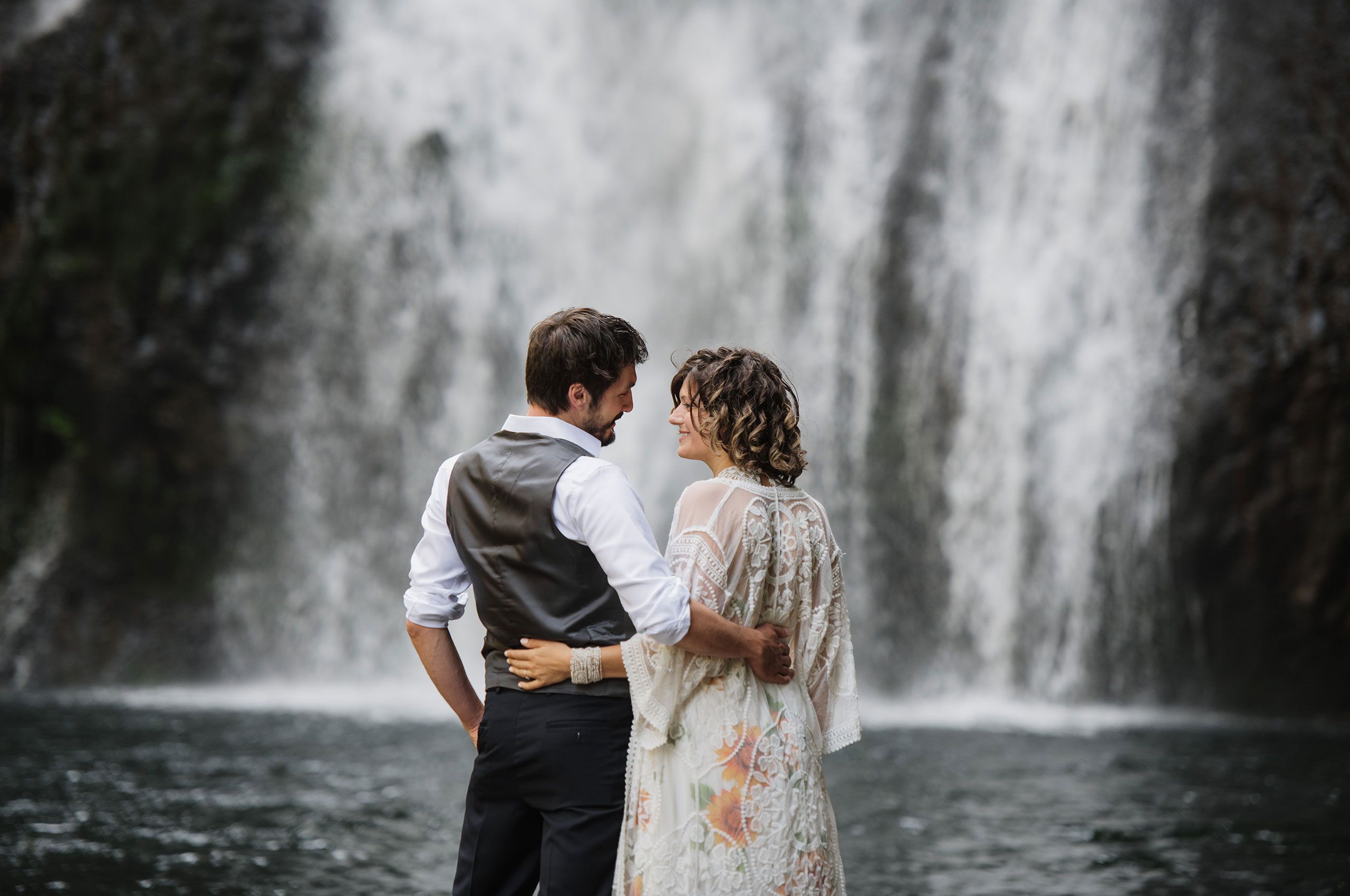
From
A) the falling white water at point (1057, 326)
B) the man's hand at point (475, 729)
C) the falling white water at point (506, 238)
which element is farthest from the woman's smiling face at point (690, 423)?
the falling white water at point (506, 238)

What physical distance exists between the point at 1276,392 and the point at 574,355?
9661 mm

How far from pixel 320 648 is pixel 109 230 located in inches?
186

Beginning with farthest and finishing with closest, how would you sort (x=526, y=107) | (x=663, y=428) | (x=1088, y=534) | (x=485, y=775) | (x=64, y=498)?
(x=526, y=107) < (x=663, y=428) < (x=64, y=498) < (x=1088, y=534) < (x=485, y=775)

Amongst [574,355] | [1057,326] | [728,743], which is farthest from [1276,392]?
[574,355]

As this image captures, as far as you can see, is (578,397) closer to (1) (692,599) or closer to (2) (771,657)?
(1) (692,599)

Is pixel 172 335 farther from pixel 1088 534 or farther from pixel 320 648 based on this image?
pixel 1088 534

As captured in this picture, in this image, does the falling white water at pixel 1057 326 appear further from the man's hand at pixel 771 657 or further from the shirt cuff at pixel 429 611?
the shirt cuff at pixel 429 611

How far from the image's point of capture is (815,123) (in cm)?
1321

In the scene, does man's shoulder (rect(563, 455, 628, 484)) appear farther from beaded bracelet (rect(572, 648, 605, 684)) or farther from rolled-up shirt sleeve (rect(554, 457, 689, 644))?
beaded bracelet (rect(572, 648, 605, 684))

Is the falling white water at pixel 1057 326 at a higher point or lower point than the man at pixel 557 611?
higher

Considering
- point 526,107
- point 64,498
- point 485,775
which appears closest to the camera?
point 485,775

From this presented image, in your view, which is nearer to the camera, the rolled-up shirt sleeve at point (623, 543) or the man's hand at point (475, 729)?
the rolled-up shirt sleeve at point (623, 543)

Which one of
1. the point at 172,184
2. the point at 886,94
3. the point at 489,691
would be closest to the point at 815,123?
the point at 886,94

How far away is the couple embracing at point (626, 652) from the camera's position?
230cm
